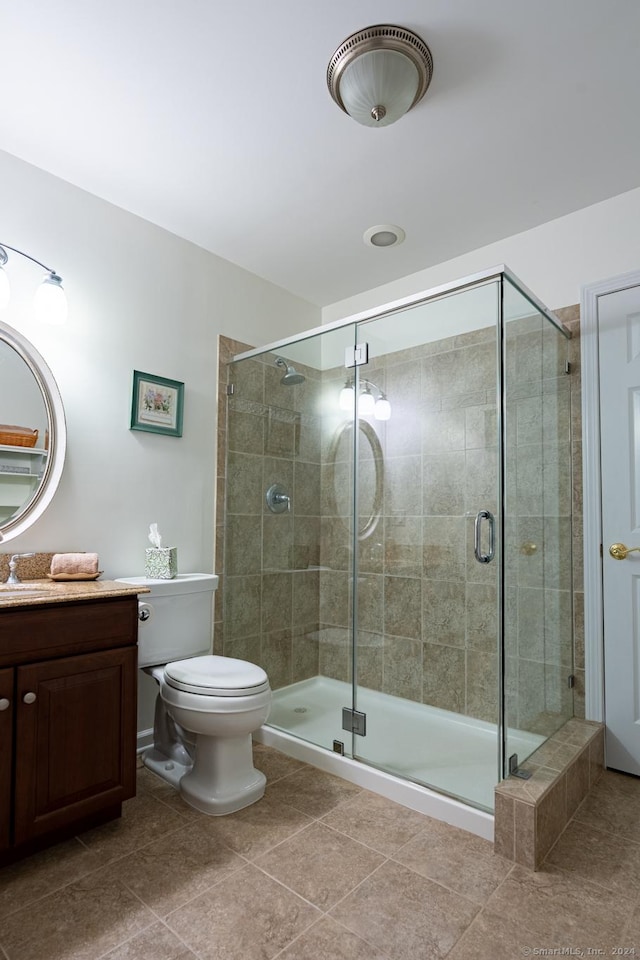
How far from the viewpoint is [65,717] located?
1.68 meters

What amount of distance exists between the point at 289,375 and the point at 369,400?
49 centimetres

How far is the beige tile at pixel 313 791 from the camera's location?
6.57 feet

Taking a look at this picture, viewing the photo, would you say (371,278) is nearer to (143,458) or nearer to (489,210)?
(489,210)

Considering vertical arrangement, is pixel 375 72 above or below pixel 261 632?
above

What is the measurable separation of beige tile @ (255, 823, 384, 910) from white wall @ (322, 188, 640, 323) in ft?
7.75

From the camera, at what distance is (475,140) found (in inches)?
79.9

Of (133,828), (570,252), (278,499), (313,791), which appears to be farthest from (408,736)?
(570,252)

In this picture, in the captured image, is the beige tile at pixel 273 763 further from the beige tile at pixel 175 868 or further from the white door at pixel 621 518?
the white door at pixel 621 518

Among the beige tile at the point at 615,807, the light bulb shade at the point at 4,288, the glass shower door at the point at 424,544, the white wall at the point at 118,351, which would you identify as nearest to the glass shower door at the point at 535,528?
the glass shower door at the point at 424,544

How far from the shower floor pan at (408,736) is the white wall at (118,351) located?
839mm

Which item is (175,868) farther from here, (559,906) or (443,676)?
(443,676)

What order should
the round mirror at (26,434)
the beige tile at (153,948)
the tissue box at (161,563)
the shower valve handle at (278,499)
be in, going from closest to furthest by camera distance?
the beige tile at (153,948), the round mirror at (26,434), the tissue box at (161,563), the shower valve handle at (278,499)

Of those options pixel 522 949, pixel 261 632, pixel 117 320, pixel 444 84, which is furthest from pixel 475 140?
pixel 522 949

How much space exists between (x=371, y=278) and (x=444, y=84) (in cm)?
143
